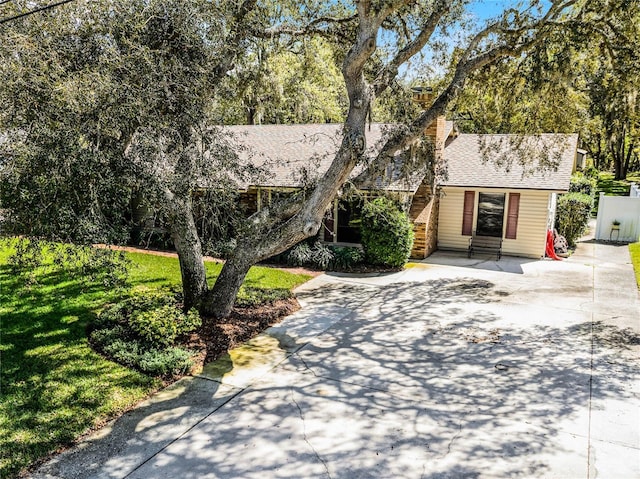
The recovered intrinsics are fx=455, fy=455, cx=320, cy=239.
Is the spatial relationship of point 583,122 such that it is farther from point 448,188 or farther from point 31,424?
point 31,424

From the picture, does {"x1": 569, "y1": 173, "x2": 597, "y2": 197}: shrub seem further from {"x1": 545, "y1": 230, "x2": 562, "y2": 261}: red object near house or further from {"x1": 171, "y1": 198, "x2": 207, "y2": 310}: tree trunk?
{"x1": 171, "y1": 198, "x2": 207, "y2": 310}: tree trunk

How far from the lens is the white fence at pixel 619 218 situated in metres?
16.9

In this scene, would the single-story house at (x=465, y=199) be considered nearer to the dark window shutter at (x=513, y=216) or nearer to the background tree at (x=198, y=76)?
the dark window shutter at (x=513, y=216)

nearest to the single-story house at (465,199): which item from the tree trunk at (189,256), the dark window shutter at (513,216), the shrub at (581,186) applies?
the dark window shutter at (513,216)

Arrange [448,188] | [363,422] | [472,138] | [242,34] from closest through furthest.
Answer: [363,422] < [242,34] < [448,188] < [472,138]

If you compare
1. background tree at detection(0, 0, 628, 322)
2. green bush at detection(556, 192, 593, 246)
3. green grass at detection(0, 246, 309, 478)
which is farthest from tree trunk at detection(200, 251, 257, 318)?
green bush at detection(556, 192, 593, 246)

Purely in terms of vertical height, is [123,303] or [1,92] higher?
[1,92]

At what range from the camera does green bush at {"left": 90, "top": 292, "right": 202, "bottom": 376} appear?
646cm

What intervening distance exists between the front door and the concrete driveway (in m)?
5.29

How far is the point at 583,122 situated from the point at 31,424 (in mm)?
13837

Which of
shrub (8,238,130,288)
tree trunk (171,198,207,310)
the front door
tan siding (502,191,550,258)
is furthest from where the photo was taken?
the front door

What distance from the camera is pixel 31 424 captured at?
16.6 ft

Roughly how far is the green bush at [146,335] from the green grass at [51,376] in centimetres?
19

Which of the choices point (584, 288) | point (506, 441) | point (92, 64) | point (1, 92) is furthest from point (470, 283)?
point (1, 92)
